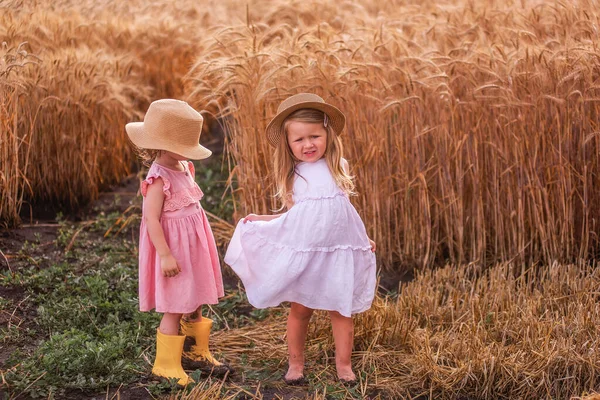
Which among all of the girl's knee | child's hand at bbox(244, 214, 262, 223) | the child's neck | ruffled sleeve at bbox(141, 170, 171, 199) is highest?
the child's neck

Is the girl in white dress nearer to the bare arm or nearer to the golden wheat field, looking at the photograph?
the bare arm

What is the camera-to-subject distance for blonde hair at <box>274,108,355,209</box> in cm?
305

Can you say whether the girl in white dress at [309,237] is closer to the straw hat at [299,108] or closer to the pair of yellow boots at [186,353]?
the straw hat at [299,108]

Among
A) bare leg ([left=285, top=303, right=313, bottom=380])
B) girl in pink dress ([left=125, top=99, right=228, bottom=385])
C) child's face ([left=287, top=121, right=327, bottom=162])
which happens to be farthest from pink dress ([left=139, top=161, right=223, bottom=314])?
child's face ([left=287, top=121, right=327, bottom=162])

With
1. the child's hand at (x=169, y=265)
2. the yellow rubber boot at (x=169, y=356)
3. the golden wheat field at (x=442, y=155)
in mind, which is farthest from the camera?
the golden wheat field at (x=442, y=155)

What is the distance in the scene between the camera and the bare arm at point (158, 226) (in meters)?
2.95

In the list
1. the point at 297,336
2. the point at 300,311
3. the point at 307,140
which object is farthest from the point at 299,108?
the point at 297,336

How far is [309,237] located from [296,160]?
35cm

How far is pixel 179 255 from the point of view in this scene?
10.0 feet

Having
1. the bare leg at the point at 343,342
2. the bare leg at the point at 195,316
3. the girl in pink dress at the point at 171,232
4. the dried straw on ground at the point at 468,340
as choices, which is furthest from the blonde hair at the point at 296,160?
the dried straw on ground at the point at 468,340

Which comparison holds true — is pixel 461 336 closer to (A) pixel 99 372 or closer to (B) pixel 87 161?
(A) pixel 99 372

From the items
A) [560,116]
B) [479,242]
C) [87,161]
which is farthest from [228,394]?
[87,161]

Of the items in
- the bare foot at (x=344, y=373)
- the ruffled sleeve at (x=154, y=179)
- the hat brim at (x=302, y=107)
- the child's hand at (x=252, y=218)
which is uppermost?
the hat brim at (x=302, y=107)

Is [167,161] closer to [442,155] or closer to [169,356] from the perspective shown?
[169,356]
